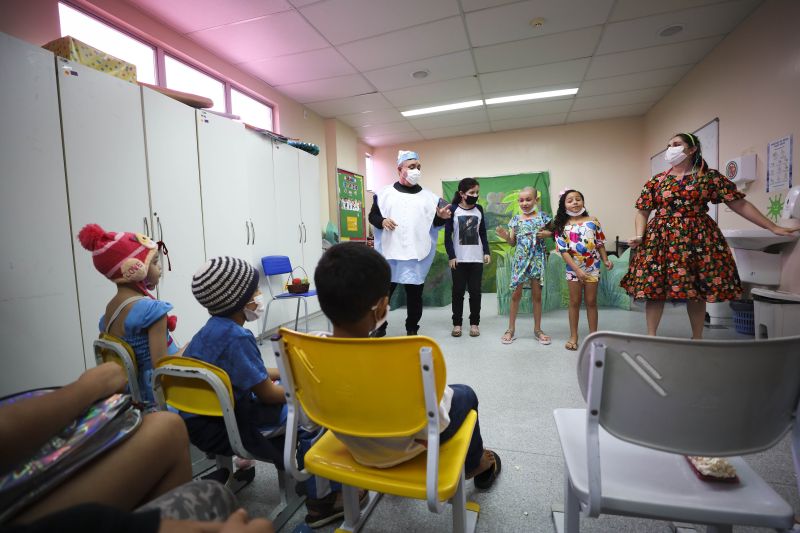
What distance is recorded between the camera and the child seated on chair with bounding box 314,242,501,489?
0.85 m

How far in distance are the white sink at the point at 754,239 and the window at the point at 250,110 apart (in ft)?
14.9

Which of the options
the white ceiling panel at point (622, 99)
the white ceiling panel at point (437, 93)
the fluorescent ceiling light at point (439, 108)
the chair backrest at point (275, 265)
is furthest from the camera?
the fluorescent ceiling light at point (439, 108)

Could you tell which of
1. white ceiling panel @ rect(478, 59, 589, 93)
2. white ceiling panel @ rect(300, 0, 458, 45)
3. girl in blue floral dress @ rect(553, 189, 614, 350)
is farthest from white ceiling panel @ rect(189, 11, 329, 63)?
girl in blue floral dress @ rect(553, 189, 614, 350)

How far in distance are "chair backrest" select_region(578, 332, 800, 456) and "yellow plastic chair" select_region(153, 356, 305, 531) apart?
880mm

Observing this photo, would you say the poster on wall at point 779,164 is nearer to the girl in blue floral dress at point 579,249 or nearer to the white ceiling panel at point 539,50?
the girl in blue floral dress at point 579,249

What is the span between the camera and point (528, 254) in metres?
3.13

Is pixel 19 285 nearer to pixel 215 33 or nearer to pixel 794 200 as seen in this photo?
pixel 215 33

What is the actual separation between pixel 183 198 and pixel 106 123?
0.65 metres

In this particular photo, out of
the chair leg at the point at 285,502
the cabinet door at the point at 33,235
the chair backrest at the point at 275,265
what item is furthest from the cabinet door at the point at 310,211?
the chair leg at the point at 285,502

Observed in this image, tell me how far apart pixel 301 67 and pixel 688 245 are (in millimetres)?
3761

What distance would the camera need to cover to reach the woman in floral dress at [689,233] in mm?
2082

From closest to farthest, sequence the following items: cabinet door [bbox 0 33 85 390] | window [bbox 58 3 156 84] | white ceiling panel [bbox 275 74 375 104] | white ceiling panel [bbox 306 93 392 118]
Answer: cabinet door [bbox 0 33 85 390] < window [bbox 58 3 156 84] < white ceiling panel [bbox 275 74 375 104] < white ceiling panel [bbox 306 93 392 118]

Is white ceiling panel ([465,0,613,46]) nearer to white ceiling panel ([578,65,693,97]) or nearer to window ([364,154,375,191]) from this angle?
white ceiling panel ([578,65,693,97])

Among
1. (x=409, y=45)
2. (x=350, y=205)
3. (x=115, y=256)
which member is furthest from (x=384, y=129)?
(x=115, y=256)
